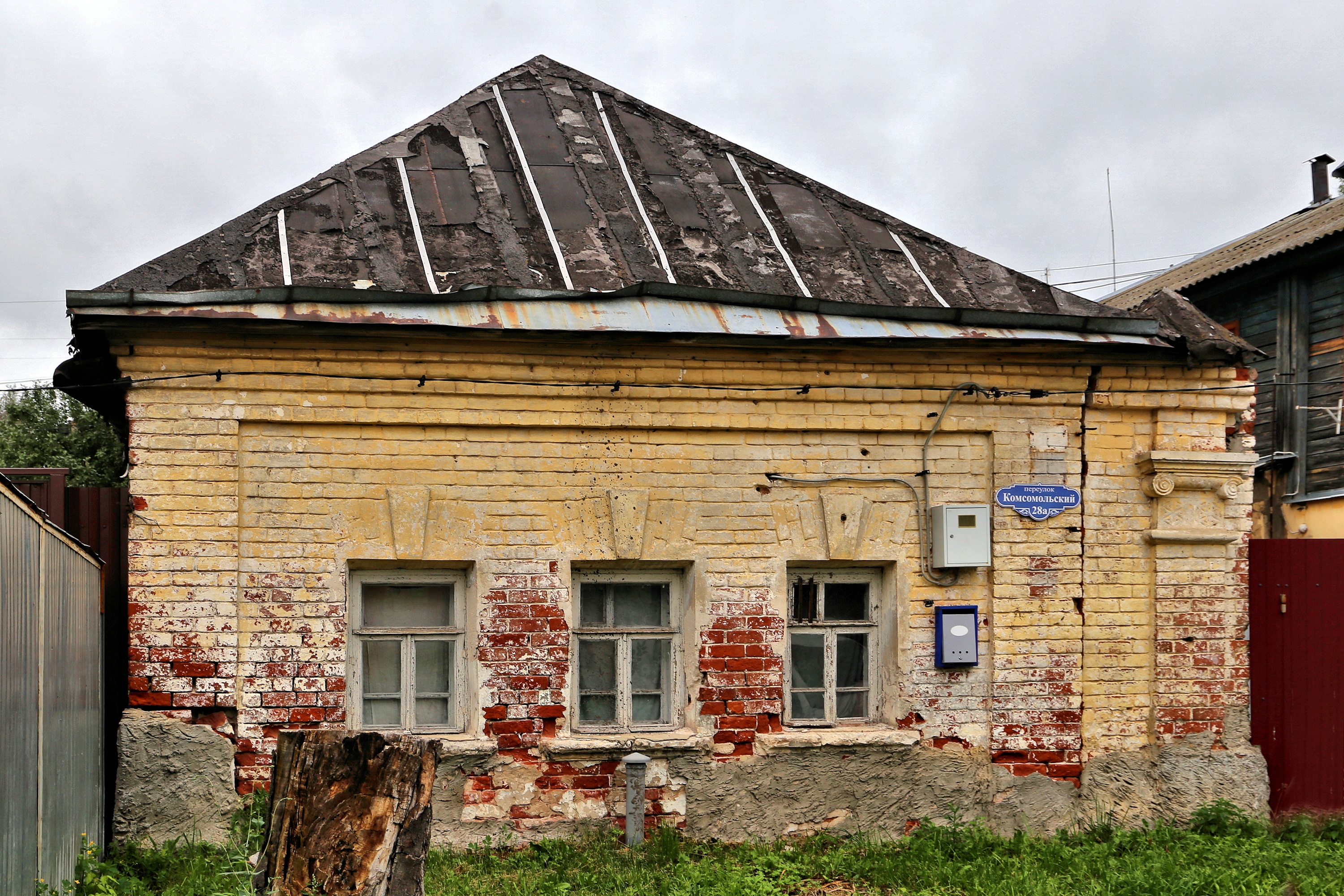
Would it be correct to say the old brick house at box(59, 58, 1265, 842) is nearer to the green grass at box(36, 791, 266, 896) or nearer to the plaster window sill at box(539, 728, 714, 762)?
the plaster window sill at box(539, 728, 714, 762)

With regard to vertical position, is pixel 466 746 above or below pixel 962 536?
below

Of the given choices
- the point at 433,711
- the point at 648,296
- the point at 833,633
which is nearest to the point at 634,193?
the point at 648,296

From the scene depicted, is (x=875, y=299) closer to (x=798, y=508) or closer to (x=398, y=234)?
(x=798, y=508)

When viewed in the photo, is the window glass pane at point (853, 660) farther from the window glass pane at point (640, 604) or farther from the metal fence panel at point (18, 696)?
the metal fence panel at point (18, 696)

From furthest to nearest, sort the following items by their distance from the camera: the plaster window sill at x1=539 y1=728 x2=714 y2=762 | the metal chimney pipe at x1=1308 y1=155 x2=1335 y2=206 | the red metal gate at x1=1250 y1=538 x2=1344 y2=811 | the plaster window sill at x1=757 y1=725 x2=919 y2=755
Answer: the metal chimney pipe at x1=1308 y1=155 x2=1335 y2=206
the red metal gate at x1=1250 y1=538 x2=1344 y2=811
the plaster window sill at x1=757 y1=725 x2=919 y2=755
the plaster window sill at x1=539 y1=728 x2=714 y2=762

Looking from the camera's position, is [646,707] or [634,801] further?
[646,707]

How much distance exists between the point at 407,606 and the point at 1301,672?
18.2ft

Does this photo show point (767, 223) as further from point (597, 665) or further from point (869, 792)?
point (869, 792)

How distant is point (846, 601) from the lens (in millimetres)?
7055

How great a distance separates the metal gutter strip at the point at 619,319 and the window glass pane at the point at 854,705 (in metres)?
2.17

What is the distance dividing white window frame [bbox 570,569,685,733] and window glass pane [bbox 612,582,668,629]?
0.03m

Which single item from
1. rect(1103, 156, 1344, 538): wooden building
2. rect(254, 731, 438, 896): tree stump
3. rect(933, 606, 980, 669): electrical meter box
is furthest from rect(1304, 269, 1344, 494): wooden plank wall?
rect(254, 731, 438, 896): tree stump

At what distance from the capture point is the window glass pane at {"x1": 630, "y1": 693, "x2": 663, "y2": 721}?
6.79m

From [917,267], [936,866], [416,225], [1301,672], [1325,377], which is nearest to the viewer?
[936,866]
